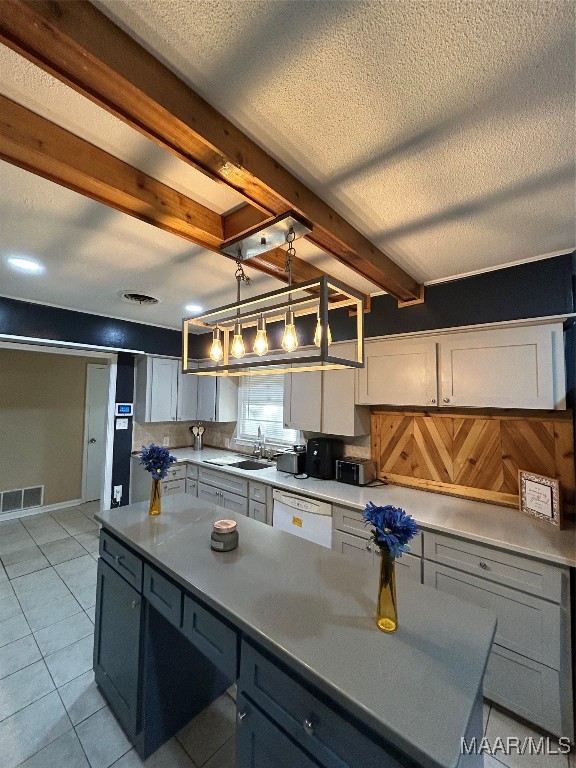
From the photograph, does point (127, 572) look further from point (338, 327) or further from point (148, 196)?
point (338, 327)

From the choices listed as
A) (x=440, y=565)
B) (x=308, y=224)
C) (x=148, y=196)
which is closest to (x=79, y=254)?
(x=148, y=196)

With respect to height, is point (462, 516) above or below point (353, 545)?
above

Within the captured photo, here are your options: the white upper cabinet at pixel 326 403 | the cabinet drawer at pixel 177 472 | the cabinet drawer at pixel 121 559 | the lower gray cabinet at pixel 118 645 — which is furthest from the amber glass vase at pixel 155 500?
the cabinet drawer at pixel 177 472

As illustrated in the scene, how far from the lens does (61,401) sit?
4.86 metres

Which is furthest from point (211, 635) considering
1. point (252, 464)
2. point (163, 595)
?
point (252, 464)

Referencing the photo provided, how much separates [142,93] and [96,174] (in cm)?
47

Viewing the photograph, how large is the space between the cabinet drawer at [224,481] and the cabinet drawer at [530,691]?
2197 millimetres

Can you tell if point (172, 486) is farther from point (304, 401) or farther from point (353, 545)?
point (353, 545)

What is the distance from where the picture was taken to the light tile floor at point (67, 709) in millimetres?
1536

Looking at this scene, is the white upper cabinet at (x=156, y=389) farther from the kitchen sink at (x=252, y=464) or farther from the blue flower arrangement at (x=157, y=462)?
the blue flower arrangement at (x=157, y=462)

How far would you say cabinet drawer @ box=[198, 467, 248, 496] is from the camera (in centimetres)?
328

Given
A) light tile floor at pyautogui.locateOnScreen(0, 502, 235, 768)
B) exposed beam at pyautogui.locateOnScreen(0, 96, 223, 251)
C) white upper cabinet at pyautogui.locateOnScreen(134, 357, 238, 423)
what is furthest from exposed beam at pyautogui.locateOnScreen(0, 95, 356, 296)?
white upper cabinet at pyautogui.locateOnScreen(134, 357, 238, 423)

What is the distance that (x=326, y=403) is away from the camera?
10.0ft

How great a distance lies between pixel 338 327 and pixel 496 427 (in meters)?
1.49
